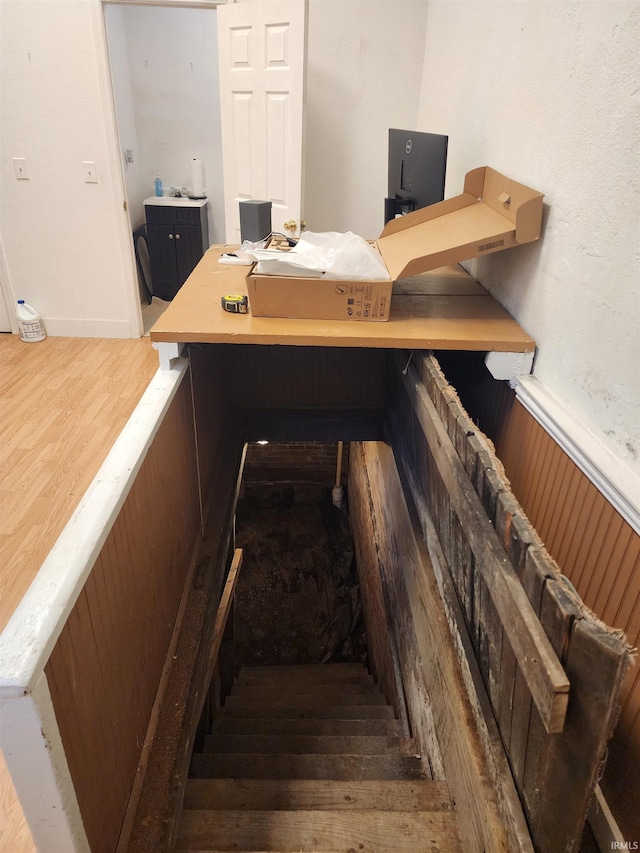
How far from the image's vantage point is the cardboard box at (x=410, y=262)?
5.24ft

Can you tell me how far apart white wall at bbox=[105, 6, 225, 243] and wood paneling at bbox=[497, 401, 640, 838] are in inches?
172

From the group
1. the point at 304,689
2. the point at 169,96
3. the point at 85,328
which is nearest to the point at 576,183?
the point at 304,689

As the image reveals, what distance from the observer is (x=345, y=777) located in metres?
1.67

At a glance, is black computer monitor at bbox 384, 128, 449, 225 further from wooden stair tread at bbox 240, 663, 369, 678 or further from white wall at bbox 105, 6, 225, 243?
white wall at bbox 105, 6, 225, 243

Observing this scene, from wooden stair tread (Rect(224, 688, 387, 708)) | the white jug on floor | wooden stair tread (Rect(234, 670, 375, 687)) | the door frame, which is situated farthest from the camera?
the white jug on floor

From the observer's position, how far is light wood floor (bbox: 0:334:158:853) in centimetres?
189

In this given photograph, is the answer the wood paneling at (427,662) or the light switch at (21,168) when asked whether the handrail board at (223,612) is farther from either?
the light switch at (21,168)

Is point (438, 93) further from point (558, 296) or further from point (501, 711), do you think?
point (501, 711)

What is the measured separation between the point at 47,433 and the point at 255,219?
4.62ft

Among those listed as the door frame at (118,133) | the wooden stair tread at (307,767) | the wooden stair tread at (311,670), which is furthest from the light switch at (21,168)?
the wooden stair tread at (307,767)

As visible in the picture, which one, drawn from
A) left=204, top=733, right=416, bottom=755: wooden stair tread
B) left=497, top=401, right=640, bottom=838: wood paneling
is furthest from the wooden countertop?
left=204, top=733, right=416, bottom=755: wooden stair tread

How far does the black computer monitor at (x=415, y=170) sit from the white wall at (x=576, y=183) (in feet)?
0.58

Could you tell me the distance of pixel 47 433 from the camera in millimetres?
2691

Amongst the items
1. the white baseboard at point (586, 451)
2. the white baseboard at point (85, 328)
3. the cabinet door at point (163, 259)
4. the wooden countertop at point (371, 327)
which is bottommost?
the white baseboard at point (85, 328)
